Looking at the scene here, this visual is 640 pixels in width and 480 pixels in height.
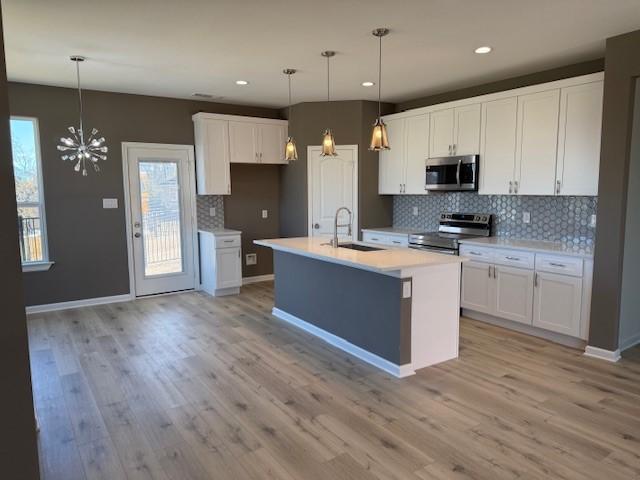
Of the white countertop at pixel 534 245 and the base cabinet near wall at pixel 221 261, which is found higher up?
the white countertop at pixel 534 245

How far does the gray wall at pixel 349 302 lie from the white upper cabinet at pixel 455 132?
2286 millimetres

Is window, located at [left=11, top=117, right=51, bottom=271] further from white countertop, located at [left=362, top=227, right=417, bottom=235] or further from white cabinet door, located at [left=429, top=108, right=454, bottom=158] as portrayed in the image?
white cabinet door, located at [left=429, top=108, right=454, bottom=158]

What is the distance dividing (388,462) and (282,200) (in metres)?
5.16

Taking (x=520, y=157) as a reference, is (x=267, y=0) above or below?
above

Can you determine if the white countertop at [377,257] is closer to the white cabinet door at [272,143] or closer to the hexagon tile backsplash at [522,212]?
the hexagon tile backsplash at [522,212]

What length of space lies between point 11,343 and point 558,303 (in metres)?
4.20

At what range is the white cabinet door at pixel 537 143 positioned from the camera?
440cm

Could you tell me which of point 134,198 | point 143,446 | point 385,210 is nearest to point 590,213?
point 385,210

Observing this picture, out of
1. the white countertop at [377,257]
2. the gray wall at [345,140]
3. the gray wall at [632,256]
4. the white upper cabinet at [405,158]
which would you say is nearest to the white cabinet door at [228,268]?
the gray wall at [345,140]

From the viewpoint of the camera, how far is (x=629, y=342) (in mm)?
4078

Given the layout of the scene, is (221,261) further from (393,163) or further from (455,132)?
(455,132)

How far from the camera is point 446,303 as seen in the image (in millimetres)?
3773

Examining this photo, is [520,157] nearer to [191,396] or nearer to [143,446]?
[191,396]

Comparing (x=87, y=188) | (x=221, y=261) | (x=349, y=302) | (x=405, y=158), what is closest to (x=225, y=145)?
(x=221, y=261)
